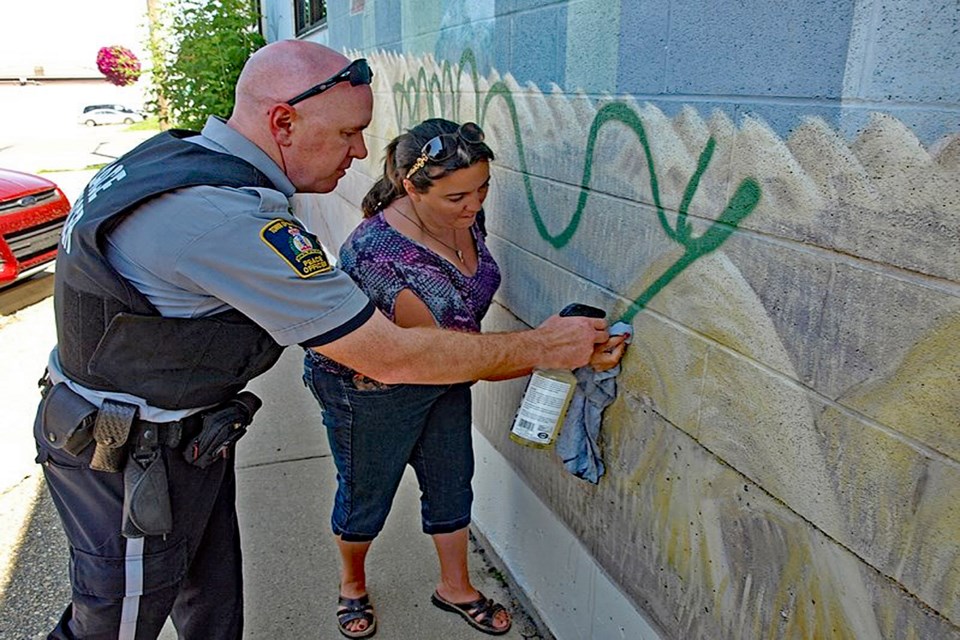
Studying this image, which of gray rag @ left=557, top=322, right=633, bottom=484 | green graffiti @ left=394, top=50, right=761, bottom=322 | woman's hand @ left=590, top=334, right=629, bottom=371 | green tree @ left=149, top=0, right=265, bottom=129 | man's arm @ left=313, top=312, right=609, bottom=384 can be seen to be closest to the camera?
green graffiti @ left=394, top=50, right=761, bottom=322

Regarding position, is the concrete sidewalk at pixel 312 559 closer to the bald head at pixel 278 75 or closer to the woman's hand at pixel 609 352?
the woman's hand at pixel 609 352

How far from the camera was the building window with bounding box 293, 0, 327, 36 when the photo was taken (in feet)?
22.2

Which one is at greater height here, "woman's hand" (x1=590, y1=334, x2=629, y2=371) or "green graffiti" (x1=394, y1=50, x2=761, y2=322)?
"green graffiti" (x1=394, y1=50, x2=761, y2=322)

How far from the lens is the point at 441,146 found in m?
2.19

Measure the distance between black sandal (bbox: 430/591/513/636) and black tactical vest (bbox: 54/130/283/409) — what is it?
4.33ft

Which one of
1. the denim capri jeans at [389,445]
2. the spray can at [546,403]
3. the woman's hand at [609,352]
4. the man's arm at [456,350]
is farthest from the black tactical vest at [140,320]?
the woman's hand at [609,352]

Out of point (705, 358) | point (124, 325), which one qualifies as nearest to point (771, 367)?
point (705, 358)

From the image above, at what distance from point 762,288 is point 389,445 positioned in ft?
4.27

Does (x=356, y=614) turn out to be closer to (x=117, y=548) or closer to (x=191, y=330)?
(x=117, y=548)

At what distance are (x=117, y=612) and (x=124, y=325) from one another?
70 cm

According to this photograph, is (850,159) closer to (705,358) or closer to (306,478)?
(705,358)

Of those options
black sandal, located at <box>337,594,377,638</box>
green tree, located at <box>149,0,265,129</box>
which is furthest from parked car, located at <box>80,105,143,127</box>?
black sandal, located at <box>337,594,377,638</box>

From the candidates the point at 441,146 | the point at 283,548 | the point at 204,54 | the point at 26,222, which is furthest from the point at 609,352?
the point at 204,54

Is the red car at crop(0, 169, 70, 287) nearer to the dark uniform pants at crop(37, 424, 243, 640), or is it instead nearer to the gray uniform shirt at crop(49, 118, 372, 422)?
the dark uniform pants at crop(37, 424, 243, 640)
